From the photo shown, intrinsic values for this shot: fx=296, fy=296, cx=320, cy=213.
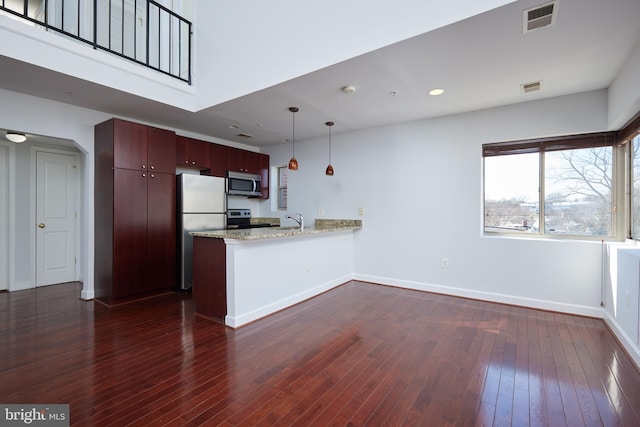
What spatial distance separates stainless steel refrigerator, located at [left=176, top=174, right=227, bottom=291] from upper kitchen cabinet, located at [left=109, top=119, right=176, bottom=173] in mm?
334

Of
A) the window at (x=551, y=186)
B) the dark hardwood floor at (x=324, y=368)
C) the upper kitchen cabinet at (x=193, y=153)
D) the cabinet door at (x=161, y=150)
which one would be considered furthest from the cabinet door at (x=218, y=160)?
the window at (x=551, y=186)

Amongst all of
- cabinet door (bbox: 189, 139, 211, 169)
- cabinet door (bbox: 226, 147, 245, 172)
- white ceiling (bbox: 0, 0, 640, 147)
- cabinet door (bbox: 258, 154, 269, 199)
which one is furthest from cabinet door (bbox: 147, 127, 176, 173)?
cabinet door (bbox: 258, 154, 269, 199)

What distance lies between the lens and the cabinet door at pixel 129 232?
142 inches

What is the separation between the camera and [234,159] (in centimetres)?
529

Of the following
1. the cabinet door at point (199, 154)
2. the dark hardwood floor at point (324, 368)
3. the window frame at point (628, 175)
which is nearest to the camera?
the dark hardwood floor at point (324, 368)

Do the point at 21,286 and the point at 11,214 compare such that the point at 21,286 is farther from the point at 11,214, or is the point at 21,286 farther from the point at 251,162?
the point at 251,162

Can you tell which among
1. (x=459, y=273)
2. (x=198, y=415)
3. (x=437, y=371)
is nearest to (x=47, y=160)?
(x=198, y=415)

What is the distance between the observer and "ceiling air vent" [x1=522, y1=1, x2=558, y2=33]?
1854 millimetres

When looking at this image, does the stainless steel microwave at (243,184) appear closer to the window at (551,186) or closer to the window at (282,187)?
the window at (282,187)

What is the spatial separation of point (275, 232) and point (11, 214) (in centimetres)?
410

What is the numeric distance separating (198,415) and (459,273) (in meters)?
3.47

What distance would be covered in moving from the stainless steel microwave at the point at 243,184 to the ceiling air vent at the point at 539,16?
435 centimetres

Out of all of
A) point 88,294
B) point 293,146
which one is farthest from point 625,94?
point 88,294

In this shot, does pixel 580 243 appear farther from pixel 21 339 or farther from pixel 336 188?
pixel 21 339
